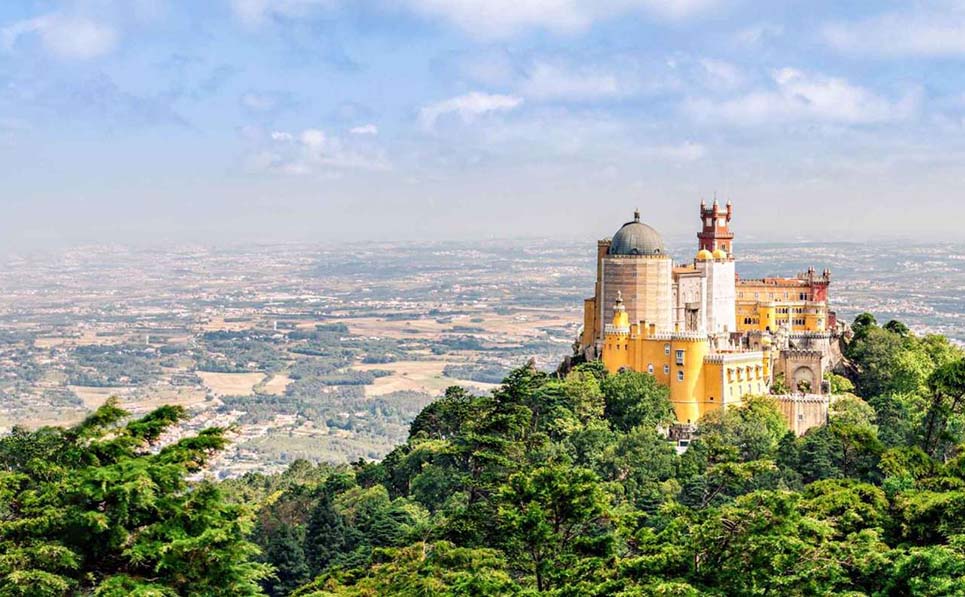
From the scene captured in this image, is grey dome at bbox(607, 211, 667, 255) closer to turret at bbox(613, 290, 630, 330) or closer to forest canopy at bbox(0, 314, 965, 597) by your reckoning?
turret at bbox(613, 290, 630, 330)

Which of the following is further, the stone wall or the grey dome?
the grey dome

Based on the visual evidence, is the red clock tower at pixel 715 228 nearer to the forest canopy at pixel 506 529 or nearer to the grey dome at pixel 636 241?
the grey dome at pixel 636 241

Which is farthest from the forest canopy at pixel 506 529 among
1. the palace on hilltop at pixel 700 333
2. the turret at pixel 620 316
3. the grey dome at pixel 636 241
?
the grey dome at pixel 636 241

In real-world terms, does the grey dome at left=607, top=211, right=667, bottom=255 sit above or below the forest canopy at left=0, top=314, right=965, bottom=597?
above

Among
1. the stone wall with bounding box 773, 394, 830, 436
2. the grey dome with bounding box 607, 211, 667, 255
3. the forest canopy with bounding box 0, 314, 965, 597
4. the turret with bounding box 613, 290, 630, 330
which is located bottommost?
the stone wall with bounding box 773, 394, 830, 436

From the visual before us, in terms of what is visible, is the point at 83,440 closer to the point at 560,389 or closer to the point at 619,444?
the point at 619,444

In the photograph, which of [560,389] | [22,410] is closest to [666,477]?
[560,389]

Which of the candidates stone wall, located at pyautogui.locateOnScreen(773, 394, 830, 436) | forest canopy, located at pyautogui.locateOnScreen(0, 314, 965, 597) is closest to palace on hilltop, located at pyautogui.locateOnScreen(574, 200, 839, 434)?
stone wall, located at pyautogui.locateOnScreen(773, 394, 830, 436)
